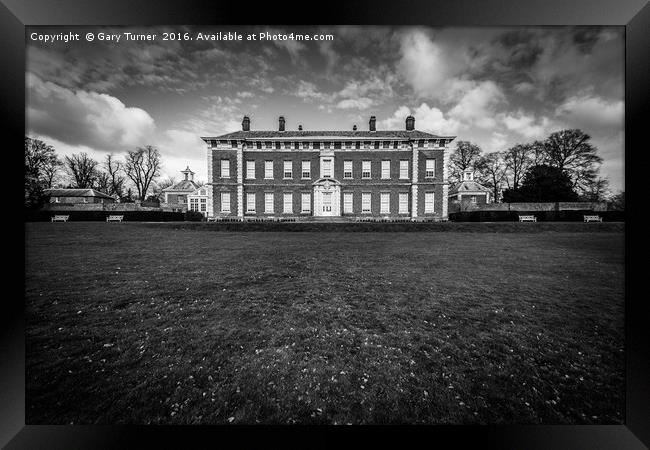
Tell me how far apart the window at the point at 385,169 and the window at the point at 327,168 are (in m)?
5.40

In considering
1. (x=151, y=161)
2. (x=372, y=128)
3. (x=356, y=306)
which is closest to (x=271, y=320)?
(x=356, y=306)

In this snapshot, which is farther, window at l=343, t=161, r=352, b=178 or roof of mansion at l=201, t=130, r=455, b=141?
window at l=343, t=161, r=352, b=178

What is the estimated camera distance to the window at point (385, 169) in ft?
79.8

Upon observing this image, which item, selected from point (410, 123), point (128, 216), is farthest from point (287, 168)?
point (128, 216)

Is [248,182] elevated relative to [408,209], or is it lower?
elevated

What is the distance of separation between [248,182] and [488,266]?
22678 mm

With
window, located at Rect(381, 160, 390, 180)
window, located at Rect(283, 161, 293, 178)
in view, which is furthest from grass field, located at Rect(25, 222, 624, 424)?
window, located at Rect(283, 161, 293, 178)

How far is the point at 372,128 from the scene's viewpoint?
85.6ft

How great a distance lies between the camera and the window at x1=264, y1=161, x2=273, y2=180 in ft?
80.6

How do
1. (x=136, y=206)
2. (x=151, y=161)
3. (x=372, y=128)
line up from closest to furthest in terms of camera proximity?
(x=372, y=128) → (x=136, y=206) → (x=151, y=161)

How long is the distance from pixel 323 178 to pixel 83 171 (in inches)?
1804

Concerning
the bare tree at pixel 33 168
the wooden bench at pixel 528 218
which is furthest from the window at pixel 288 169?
the wooden bench at pixel 528 218

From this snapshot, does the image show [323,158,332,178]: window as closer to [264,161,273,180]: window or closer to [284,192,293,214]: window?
[284,192,293,214]: window

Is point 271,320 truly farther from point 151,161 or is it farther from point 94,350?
point 151,161
